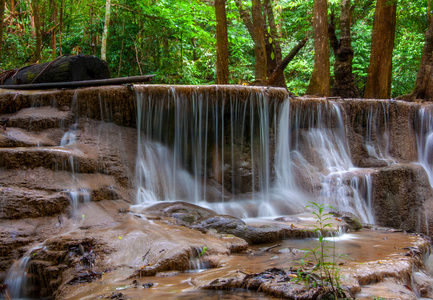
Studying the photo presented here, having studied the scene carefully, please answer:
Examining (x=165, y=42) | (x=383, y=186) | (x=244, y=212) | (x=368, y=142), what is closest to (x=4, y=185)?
(x=244, y=212)

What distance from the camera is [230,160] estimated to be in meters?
8.70

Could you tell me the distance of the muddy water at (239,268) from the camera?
3.63m

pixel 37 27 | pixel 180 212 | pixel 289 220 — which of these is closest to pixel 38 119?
pixel 180 212

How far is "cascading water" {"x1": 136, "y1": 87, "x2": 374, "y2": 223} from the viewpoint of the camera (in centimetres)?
801

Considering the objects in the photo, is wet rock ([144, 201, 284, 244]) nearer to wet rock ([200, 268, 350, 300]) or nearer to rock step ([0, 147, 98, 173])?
rock step ([0, 147, 98, 173])

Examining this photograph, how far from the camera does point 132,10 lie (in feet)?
45.2

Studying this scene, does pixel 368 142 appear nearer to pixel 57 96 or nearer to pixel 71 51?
pixel 57 96

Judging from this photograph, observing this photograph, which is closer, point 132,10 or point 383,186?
point 383,186

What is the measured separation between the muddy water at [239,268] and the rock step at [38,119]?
160 inches

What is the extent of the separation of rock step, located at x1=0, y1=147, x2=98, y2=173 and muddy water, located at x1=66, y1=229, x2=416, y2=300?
2733mm

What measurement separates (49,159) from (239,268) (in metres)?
3.66

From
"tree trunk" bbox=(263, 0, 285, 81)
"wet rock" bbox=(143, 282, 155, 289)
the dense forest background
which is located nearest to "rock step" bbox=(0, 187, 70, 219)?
"wet rock" bbox=(143, 282, 155, 289)

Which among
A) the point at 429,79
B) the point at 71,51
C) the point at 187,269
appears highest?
the point at 71,51

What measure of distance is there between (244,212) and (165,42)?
8937 millimetres
